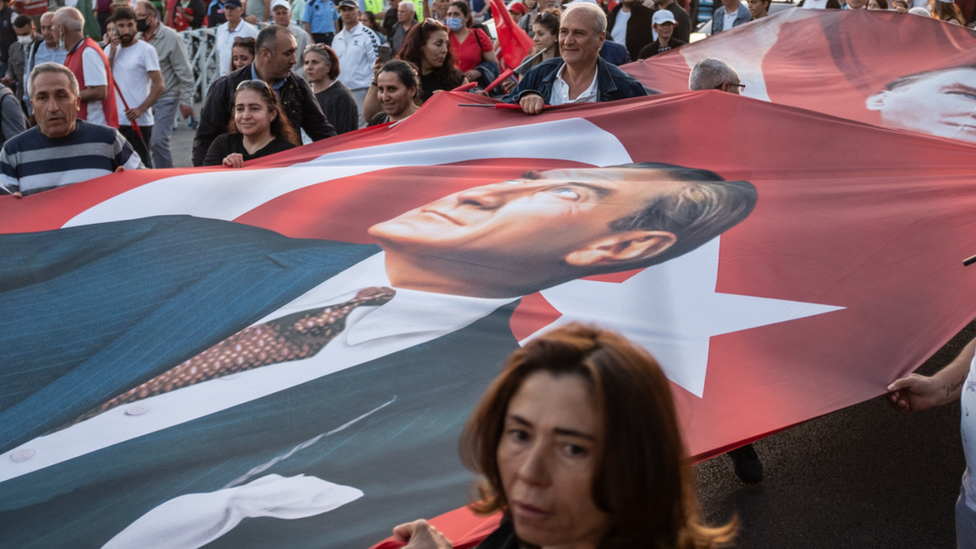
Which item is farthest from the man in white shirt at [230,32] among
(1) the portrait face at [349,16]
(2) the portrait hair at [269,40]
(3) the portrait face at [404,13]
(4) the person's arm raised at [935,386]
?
(4) the person's arm raised at [935,386]

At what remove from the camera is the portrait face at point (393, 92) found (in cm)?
479

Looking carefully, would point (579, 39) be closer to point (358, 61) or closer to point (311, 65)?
point (311, 65)

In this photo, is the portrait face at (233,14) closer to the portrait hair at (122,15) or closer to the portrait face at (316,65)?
the portrait hair at (122,15)

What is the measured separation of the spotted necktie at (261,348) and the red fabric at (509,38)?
4230 mm

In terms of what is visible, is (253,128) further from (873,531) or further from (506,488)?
(506,488)

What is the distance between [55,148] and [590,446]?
3765 mm

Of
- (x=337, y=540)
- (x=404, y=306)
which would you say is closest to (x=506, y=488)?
(x=337, y=540)

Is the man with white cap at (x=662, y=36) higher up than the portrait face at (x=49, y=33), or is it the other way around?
the portrait face at (x=49, y=33)

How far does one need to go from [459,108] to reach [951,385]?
9.65 feet

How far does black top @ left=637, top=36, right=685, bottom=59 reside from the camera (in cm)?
771

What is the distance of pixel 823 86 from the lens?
571cm

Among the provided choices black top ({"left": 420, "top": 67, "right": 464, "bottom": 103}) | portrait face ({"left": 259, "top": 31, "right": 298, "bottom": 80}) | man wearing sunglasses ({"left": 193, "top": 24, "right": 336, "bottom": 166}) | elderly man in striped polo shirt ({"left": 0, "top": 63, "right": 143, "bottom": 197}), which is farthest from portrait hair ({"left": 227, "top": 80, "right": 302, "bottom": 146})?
black top ({"left": 420, "top": 67, "right": 464, "bottom": 103})

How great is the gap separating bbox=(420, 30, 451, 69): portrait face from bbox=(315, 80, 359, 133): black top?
A: 23.5 inches

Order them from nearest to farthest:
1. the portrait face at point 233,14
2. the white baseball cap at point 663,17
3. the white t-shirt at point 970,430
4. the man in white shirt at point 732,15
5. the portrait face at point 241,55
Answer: the white t-shirt at point 970,430, the portrait face at point 241,55, the white baseball cap at point 663,17, the man in white shirt at point 732,15, the portrait face at point 233,14
